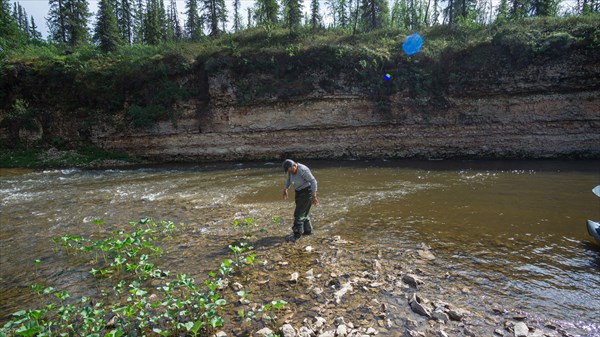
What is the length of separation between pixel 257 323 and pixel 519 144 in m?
18.0

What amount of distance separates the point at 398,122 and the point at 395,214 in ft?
37.4

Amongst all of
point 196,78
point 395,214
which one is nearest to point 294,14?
point 196,78

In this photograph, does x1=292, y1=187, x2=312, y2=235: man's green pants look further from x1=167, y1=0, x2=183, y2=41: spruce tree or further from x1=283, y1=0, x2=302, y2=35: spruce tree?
x1=167, y1=0, x2=183, y2=41: spruce tree

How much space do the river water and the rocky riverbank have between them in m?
0.33

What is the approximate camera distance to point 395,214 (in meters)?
8.00

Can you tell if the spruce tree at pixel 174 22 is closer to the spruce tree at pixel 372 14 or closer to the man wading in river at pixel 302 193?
the spruce tree at pixel 372 14

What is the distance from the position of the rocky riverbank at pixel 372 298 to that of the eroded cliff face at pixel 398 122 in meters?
13.4

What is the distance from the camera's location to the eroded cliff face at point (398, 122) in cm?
1658

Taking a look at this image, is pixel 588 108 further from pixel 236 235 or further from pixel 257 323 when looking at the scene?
pixel 257 323

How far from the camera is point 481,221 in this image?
7289 millimetres

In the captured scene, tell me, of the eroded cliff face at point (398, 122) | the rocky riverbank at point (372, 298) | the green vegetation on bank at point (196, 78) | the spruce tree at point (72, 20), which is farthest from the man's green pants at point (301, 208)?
the spruce tree at point (72, 20)

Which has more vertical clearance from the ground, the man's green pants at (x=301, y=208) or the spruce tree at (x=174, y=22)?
the spruce tree at (x=174, y=22)

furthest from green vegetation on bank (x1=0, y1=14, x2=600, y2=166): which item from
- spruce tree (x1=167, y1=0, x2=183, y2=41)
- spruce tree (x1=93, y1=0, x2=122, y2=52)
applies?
spruce tree (x1=167, y1=0, x2=183, y2=41)

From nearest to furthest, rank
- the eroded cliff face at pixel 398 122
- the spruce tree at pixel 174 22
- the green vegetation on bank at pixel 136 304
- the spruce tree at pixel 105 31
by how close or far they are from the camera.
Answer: the green vegetation on bank at pixel 136 304 → the eroded cliff face at pixel 398 122 → the spruce tree at pixel 105 31 → the spruce tree at pixel 174 22
